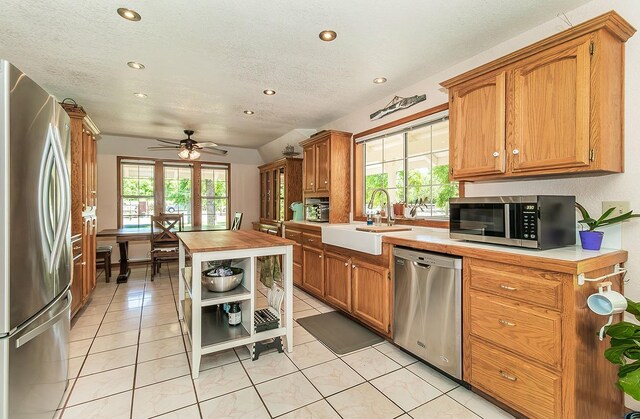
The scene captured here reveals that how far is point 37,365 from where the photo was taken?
1.43 meters

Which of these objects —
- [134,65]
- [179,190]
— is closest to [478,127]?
[134,65]

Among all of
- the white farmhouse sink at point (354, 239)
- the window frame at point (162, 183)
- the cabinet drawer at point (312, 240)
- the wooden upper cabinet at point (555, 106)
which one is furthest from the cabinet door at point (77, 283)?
the wooden upper cabinet at point (555, 106)

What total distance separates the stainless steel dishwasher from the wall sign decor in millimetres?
1564

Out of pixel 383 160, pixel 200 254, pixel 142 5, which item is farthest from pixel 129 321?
pixel 383 160

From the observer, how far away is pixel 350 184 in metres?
4.00

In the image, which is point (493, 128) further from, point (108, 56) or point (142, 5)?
point (108, 56)

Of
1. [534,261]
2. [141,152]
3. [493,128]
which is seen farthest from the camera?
[141,152]

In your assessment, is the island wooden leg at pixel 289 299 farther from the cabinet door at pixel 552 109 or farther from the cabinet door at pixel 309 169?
the cabinet door at pixel 309 169

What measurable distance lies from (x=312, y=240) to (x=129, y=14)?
268 cm

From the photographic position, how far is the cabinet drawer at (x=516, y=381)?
150 cm

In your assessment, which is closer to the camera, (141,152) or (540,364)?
(540,364)

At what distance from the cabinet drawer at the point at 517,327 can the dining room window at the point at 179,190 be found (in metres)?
5.63

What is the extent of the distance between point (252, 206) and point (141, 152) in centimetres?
244

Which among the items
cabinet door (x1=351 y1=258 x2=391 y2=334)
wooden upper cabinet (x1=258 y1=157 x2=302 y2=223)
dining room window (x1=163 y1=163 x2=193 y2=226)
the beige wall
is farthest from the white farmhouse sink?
the beige wall
